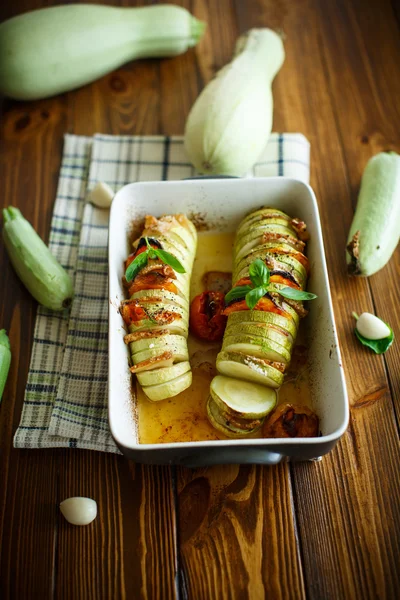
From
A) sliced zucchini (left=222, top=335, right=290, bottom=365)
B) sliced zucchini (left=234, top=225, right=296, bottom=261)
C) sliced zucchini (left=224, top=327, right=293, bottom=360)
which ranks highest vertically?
sliced zucchini (left=234, top=225, right=296, bottom=261)

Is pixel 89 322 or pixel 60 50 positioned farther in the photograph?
pixel 60 50

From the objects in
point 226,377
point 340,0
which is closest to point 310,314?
point 226,377

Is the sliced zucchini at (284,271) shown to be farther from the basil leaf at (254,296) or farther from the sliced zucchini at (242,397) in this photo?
the sliced zucchini at (242,397)

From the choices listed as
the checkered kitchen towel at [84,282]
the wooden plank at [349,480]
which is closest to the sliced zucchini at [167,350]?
the checkered kitchen towel at [84,282]

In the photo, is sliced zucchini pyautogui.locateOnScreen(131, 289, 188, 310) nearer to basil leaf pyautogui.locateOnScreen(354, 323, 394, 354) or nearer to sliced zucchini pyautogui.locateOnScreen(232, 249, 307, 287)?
sliced zucchini pyautogui.locateOnScreen(232, 249, 307, 287)

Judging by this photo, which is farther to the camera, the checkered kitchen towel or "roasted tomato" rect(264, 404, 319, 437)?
the checkered kitchen towel

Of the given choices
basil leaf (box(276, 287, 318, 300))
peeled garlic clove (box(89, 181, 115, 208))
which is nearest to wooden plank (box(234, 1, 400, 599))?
basil leaf (box(276, 287, 318, 300))

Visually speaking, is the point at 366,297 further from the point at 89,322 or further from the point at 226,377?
the point at 89,322
